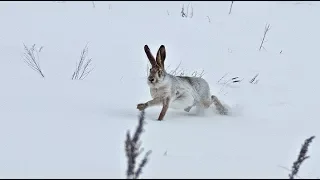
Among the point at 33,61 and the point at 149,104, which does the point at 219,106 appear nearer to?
the point at 149,104

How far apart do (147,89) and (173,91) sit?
39.5 inches

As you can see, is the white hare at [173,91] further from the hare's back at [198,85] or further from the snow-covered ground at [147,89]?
the snow-covered ground at [147,89]

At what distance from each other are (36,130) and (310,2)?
8.14m

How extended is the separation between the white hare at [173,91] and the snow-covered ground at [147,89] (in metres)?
0.13

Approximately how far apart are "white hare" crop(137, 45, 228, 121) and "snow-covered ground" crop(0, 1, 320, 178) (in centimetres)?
13

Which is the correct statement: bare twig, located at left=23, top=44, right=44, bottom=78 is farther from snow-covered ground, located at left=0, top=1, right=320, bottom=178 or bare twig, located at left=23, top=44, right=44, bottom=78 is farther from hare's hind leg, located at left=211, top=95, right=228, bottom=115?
hare's hind leg, located at left=211, top=95, right=228, bottom=115

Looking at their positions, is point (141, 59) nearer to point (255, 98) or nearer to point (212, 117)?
point (255, 98)

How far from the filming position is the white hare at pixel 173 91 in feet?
17.4

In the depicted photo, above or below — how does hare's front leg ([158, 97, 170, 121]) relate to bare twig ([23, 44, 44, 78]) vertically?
above

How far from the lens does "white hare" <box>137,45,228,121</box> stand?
529cm

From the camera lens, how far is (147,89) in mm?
6445

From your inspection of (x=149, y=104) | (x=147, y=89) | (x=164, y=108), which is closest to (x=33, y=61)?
(x=147, y=89)

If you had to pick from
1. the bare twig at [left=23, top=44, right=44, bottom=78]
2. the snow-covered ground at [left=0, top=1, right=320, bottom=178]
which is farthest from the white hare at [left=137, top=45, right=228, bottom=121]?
the bare twig at [left=23, top=44, right=44, bottom=78]

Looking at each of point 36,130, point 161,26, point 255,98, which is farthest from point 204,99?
point 161,26
